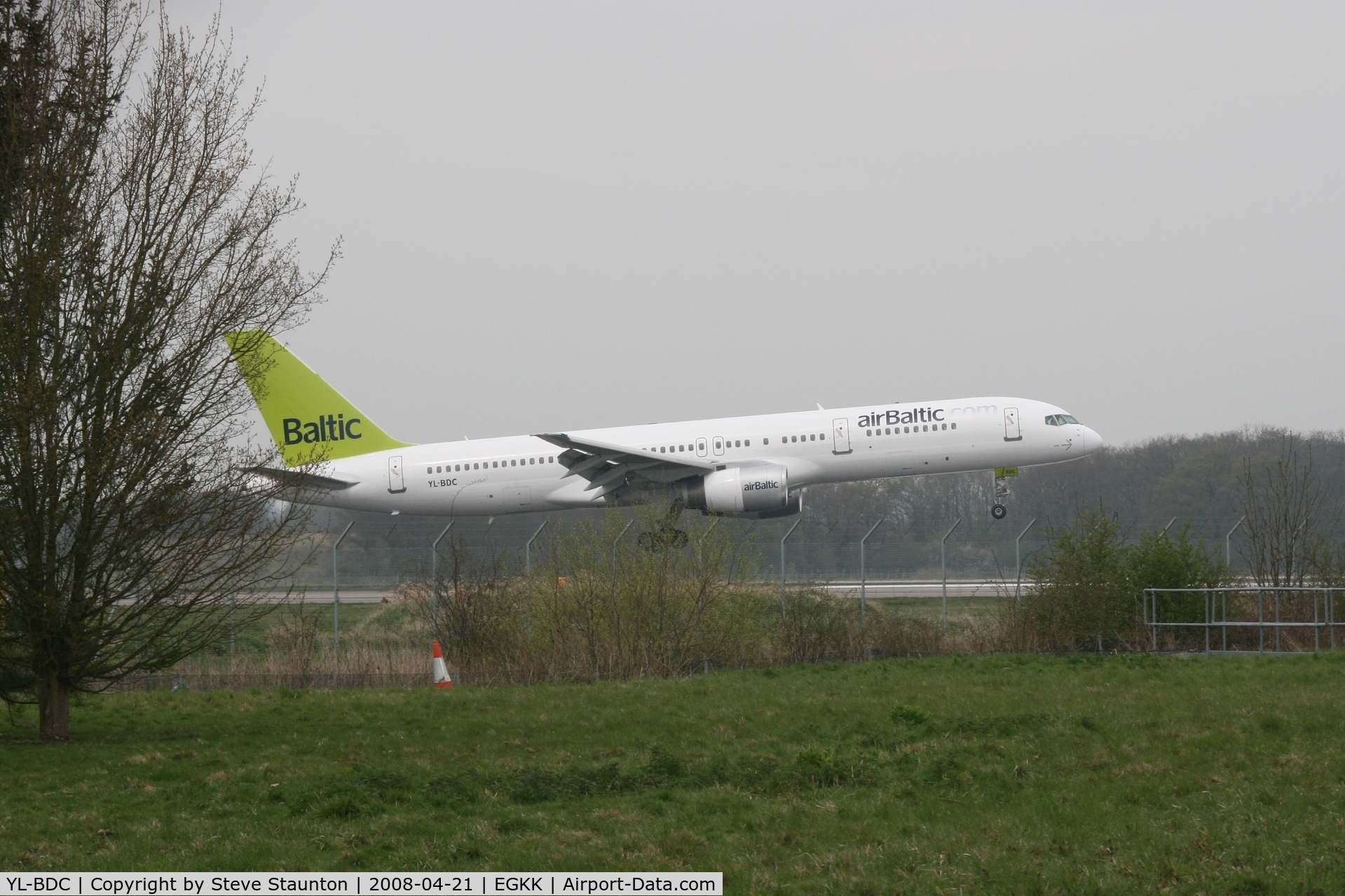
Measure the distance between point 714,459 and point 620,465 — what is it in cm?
256

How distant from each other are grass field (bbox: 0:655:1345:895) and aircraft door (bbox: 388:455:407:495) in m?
20.2

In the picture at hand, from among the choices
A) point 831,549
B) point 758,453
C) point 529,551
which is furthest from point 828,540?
point 758,453

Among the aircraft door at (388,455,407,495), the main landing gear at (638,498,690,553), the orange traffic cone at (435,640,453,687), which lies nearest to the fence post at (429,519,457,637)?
the orange traffic cone at (435,640,453,687)

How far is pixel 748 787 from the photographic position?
35.2 feet

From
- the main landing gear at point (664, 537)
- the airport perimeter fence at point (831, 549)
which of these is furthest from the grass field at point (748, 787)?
the airport perimeter fence at point (831, 549)

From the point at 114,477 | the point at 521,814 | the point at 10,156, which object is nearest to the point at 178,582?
the point at 114,477

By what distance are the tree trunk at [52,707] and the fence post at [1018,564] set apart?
16128mm

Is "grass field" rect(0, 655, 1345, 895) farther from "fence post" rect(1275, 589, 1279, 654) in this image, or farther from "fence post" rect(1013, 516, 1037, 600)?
"fence post" rect(1013, 516, 1037, 600)

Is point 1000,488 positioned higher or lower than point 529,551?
higher

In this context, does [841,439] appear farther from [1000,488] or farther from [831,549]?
[831,549]

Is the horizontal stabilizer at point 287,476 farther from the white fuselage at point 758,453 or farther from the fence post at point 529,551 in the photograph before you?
the white fuselage at point 758,453

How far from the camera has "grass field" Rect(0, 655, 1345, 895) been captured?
26.7ft

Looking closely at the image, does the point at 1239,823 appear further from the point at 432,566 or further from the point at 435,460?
the point at 435,460

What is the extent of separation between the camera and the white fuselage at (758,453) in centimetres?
3384
